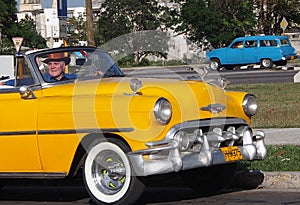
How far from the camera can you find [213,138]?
8.42m

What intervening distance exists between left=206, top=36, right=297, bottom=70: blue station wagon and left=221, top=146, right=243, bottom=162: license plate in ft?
117

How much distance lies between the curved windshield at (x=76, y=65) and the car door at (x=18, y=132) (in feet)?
1.38

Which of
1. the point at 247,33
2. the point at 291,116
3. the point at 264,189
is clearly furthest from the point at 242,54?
the point at 264,189

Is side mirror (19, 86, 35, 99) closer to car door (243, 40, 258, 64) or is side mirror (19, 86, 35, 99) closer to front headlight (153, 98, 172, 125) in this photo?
front headlight (153, 98, 172, 125)

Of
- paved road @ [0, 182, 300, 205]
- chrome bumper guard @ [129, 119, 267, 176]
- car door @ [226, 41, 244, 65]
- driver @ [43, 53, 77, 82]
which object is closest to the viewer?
chrome bumper guard @ [129, 119, 267, 176]

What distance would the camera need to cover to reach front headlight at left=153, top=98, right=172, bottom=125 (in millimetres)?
8047

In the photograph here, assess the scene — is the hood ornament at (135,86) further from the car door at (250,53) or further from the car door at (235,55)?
the car door at (235,55)

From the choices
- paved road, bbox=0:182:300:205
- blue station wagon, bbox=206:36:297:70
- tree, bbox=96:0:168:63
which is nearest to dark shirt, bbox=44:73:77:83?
paved road, bbox=0:182:300:205

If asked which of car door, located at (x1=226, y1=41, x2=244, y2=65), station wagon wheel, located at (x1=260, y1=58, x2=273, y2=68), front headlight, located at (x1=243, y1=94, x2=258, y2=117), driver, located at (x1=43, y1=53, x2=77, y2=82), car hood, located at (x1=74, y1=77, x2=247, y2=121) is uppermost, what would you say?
driver, located at (x1=43, y1=53, x2=77, y2=82)

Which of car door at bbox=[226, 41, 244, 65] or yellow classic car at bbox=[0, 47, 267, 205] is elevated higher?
yellow classic car at bbox=[0, 47, 267, 205]

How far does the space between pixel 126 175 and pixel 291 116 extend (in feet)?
27.3

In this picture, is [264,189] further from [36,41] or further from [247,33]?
[36,41]

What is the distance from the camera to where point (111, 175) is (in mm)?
8461

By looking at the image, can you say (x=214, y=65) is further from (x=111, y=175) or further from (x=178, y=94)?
(x=111, y=175)
